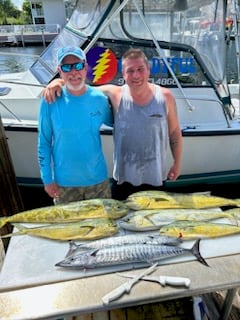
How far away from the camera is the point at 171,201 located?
1.83 meters

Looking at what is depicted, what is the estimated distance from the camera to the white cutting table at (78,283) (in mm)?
1238

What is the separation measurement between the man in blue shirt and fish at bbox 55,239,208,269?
0.98 meters

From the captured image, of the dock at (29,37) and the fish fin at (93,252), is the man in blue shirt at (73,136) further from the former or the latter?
the dock at (29,37)

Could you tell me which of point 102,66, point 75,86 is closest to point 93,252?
point 75,86

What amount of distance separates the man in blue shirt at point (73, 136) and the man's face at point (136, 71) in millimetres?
244

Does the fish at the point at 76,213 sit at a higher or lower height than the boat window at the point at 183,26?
lower

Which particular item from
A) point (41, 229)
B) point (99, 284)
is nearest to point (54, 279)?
point (99, 284)

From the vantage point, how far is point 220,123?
3768 millimetres

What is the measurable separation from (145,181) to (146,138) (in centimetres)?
37

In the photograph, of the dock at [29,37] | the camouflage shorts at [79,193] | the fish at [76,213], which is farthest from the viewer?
the dock at [29,37]

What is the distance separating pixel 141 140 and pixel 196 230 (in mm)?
922

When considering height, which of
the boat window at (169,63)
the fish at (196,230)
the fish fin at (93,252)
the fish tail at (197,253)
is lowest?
the fish tail at (197,253)

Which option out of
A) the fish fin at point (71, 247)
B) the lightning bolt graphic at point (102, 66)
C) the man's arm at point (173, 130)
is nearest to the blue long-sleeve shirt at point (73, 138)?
the man's arm at point (173, 130)

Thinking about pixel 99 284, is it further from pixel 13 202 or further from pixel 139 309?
pixel 13 202
